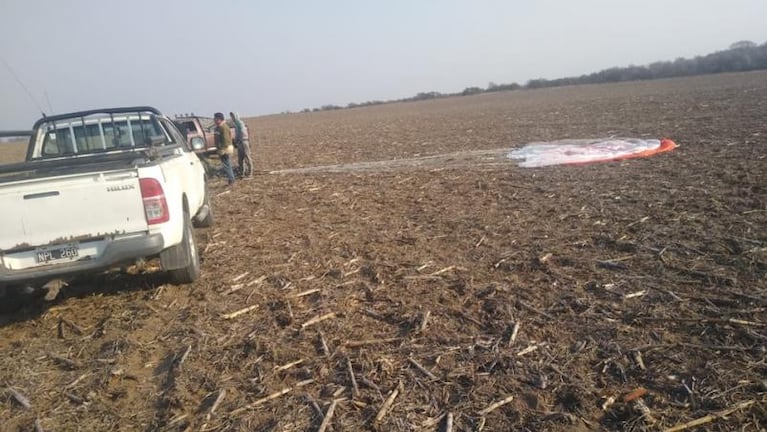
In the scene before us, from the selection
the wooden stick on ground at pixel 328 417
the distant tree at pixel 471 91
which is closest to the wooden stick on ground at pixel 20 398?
the wooden stick on ground at pixel 328 417

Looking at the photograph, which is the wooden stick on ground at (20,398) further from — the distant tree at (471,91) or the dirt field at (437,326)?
the distant tree at (471,91)

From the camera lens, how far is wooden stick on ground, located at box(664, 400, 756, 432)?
2.81 m

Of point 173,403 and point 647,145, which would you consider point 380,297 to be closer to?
point 173,403

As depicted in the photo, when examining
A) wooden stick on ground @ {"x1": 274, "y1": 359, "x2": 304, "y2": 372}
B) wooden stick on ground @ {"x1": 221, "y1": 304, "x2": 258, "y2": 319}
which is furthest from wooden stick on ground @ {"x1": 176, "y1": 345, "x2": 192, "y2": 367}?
wooden stick on ground @ {"x1": 274, "y1": 359, "x2": 304, "y2": 372}

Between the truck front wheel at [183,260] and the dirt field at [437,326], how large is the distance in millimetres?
159

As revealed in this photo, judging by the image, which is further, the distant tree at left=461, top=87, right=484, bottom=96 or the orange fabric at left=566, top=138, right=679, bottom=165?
the distant tree at left=461, top=87, right=484, bottom=96

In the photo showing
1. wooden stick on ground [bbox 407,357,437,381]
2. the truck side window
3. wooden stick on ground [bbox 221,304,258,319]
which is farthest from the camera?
the truck side window

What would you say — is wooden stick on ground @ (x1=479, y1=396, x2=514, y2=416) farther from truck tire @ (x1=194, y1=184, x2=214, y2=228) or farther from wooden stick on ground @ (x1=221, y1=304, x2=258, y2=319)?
truck tire @ (x1=194, y1=184, x2=214, y2=228)

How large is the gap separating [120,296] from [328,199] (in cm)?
490

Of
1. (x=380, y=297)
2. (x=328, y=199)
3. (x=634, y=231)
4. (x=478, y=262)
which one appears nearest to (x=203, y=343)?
(x=380, y=297)

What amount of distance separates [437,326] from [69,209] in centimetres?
342

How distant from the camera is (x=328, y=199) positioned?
387 inches

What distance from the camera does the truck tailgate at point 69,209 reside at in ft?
14.1

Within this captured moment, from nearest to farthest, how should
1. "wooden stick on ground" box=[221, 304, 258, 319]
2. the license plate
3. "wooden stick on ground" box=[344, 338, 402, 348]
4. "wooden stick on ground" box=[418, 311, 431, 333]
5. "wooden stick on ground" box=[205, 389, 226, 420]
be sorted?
"wooden stick on ground" box=[205, 389, 226, 420] → "wooden stick on ground" box=[344, 338, 402, 348] → "wooden stick on ground" box=[418, 311, 431, 333] → the license plate → "wooden stick on ground" box=[221, 304, 258, 319]
